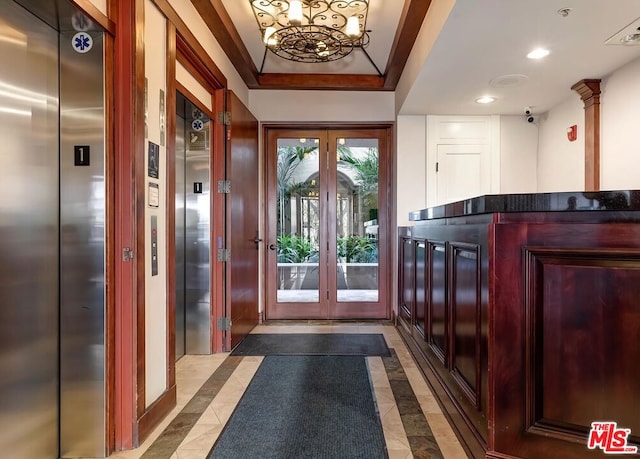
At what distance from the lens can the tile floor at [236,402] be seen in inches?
74.1

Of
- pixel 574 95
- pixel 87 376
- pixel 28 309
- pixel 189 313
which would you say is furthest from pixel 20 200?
pixel 574 95

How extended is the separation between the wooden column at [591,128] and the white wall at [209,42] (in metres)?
3.07

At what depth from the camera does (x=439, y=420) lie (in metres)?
2.16

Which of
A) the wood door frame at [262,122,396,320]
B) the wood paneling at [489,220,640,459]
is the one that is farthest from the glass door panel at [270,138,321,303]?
the wood paneling at [489,220,640,459]

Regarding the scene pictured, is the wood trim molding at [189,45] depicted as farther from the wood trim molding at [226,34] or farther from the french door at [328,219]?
the french door at [328,219]

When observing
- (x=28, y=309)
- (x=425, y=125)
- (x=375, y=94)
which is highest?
(x=375, y=94)

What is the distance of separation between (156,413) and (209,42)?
2679 mm

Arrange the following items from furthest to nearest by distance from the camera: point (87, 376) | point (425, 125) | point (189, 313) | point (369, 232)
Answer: point (369, 232) < point (425, 125) < point (189, 313) < point (87, 376)

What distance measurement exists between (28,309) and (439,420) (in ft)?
7.23

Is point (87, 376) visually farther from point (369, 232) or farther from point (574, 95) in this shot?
point (574, 95)

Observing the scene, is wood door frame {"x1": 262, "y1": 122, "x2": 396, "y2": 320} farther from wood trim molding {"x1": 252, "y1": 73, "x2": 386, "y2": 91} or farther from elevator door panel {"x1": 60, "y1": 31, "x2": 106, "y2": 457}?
elevator door panel {"x1": 60, "y1": 31, "x2": 106, "y2": 457}

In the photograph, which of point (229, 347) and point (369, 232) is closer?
point (229, 347)

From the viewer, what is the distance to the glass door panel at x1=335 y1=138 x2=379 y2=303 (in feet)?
14.8

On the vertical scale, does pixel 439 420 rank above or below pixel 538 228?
below
